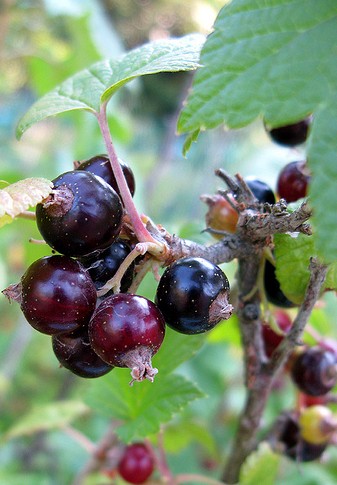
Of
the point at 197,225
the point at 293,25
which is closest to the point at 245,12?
the point at 293,25

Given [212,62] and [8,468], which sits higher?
[212,62]

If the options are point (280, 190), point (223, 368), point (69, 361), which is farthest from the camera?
point (223, 368)

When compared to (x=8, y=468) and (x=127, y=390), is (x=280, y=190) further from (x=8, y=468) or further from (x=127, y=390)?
(x=8, y=468)

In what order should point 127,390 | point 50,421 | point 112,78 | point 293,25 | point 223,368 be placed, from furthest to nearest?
point 223,368, point 50,421, point 127,390, point 112,78, point 293,25

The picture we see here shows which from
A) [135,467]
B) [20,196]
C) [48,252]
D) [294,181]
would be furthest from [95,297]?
[48,252]

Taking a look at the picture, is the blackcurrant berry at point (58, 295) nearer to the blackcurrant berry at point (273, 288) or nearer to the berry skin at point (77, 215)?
the berry skin at point (77, 215)

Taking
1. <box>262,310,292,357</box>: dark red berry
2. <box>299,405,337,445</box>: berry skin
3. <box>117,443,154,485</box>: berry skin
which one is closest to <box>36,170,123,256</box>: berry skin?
<box>262,310,292,357</box>: dark red berry

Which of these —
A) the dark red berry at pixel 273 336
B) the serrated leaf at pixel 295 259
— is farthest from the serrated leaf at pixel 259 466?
the serrated leaf at pixel 295 259

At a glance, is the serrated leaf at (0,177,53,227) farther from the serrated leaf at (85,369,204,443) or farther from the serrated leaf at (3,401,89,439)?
the serrated leaf at (3,401,89,439)
